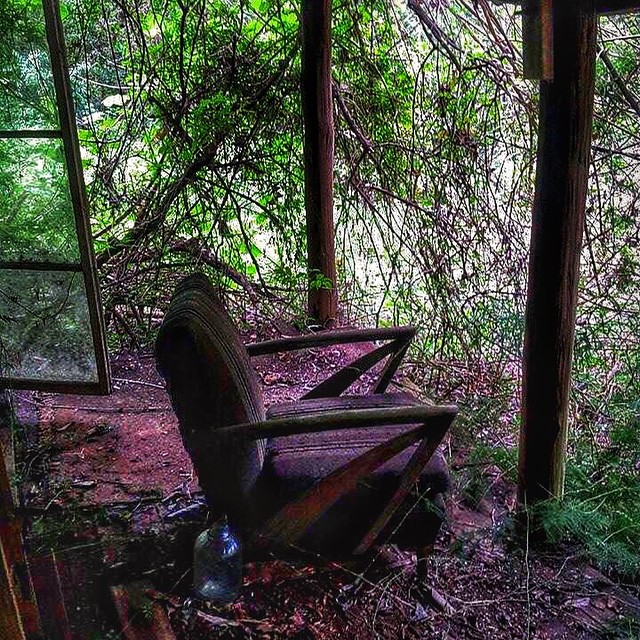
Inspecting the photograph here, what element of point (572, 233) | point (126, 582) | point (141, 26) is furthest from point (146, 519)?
point (141, 26)

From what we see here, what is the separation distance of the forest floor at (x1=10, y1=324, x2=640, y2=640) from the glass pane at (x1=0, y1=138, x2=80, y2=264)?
0.70m

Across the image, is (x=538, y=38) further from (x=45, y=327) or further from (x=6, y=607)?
(x=45, y=327)

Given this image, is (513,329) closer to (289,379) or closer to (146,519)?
(289,379)

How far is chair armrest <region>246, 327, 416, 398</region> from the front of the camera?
227 cm

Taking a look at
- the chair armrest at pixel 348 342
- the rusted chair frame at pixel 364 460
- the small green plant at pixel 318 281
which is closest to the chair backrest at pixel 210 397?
the rusted chair frame at pixel 364 460

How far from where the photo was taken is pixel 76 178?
253 cm

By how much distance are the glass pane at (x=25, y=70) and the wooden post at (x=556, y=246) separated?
1795 millimetres

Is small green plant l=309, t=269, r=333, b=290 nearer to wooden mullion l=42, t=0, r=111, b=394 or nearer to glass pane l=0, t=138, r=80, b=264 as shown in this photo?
wooden mullion l=42, t=0, r=111, b=394

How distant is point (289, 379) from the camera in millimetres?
3363

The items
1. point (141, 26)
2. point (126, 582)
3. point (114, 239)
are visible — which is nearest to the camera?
point (126, 582)

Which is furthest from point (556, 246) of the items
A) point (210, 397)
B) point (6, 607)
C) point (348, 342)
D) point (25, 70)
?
point (25, 70)

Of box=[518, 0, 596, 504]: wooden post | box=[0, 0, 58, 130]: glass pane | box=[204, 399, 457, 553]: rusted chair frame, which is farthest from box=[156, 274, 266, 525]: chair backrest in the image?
box=[0, 0, 58, 130]: glass pane

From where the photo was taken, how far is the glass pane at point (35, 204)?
2494 millimetres

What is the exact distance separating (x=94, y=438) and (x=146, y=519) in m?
0.65
